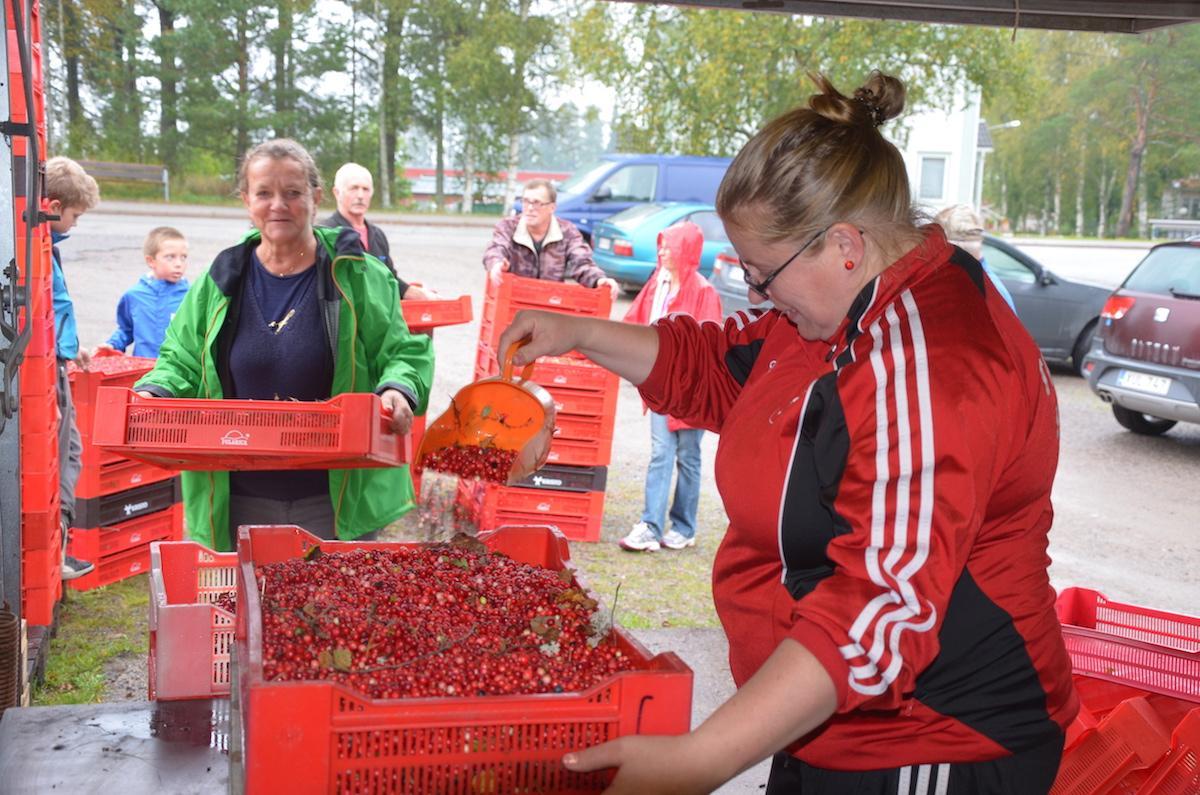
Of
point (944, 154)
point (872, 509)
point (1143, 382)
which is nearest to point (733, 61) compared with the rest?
point (944, 154)

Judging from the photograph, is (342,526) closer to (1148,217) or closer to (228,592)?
(228,592)

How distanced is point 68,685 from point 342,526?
191cm

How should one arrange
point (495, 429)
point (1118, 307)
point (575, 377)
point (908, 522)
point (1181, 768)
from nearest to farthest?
point (908, 522), point (495, 429), point (1181, 768), point (575, 377), point (1118, 307)

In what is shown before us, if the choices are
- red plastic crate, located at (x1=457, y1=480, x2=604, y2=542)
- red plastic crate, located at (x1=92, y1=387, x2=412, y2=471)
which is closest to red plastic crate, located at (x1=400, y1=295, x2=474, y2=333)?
red plastic crate, located at (x1=457, y1=480, x2=604, y2=542)

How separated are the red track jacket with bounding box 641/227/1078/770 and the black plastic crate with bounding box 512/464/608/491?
481 cm

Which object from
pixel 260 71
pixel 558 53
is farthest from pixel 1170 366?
pixel 558 53

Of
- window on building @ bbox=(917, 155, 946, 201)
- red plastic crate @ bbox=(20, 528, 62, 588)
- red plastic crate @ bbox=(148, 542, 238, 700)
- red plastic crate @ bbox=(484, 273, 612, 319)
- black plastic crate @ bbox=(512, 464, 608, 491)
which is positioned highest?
window on building @ bbox=(917, 155, 946, 201)

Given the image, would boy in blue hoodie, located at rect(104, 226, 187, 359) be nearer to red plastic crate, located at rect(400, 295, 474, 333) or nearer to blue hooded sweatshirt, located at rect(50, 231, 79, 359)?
blue hooded sweatshirt, located at rect(50, 231, 79, 359)

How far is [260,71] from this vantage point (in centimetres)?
2319

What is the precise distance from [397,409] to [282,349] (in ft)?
1.56

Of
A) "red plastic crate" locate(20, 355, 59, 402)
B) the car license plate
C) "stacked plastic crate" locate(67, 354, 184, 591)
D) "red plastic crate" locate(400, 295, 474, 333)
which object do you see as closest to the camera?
"red plastic crate" locate(20, 355, 59, 402)

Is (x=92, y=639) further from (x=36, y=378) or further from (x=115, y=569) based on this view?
(x=36, y=378)

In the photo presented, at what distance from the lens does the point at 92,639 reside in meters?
5.17

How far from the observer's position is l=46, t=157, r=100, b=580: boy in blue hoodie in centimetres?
522
